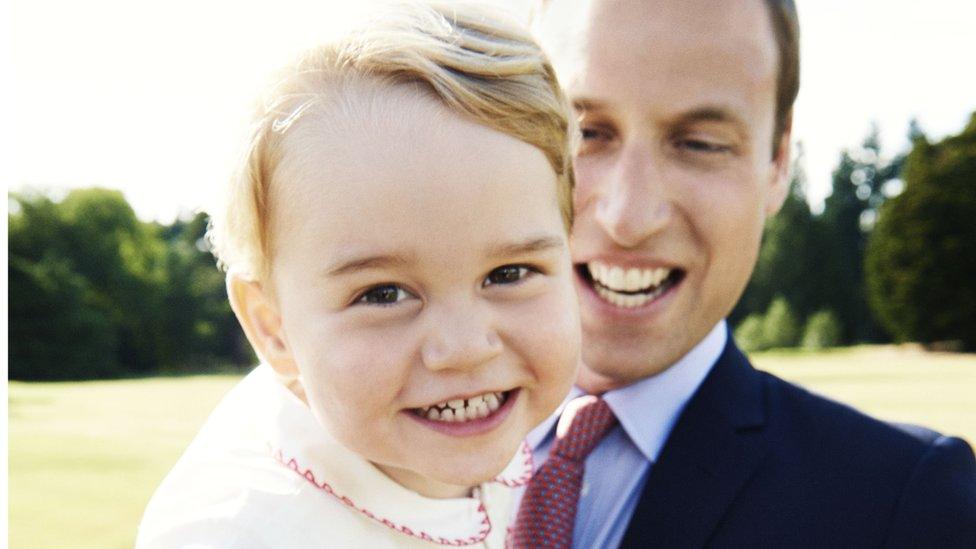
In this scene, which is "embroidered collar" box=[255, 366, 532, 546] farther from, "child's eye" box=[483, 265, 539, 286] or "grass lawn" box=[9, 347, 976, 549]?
"grass lawn" box=[9, 347, 976, 549]

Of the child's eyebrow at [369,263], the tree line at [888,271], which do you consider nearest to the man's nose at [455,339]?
the child's eyebrow at [369,263]

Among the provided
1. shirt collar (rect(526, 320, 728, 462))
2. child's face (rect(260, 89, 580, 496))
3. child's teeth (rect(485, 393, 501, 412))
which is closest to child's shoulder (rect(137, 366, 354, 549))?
child's face (rect(260, 89, 580, 496))

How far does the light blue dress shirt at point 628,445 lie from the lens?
253 centimetres

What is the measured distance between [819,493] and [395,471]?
1.10 meters

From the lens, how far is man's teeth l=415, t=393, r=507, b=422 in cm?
186

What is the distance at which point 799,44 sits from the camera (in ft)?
9.43

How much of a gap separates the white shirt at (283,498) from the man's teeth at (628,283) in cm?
84

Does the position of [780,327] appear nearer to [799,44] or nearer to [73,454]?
[73,454]

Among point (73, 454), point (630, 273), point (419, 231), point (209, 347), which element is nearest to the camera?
point (419, 231)

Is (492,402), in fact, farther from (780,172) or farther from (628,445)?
(780,172)

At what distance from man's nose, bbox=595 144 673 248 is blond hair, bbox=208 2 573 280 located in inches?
20.4

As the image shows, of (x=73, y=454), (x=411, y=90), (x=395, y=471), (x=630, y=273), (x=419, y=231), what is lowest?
(x=73, y=454)

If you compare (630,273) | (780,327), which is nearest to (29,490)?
(630,273)

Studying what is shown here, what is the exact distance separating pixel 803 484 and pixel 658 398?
447 millimetres
